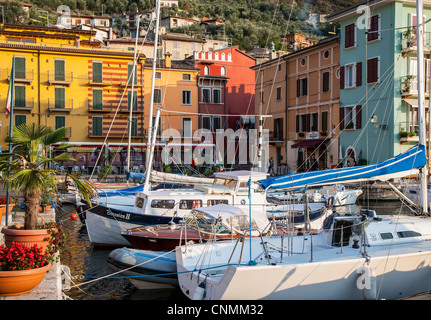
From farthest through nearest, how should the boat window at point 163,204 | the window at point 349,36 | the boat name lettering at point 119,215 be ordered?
the window at point 349,36
the boat window at point 163,204
the boat name lettering at point 119,215

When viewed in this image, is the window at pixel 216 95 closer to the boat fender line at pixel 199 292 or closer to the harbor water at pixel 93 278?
the harbor water at pixel 93 278

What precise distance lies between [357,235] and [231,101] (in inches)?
1745

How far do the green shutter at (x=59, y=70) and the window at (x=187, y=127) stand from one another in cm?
1282

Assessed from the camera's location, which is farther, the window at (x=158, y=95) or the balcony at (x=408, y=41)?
the window at (x=158, y=95)

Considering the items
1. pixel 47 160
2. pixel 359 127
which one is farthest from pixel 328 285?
pixel 359 127

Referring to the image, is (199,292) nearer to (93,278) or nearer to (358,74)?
(93,278)

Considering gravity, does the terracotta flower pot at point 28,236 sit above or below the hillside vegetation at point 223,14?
below

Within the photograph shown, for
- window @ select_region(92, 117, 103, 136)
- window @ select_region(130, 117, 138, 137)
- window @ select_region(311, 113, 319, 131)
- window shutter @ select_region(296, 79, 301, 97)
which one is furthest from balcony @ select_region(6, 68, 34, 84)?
window @ select_region(311, 113, 319, 131)

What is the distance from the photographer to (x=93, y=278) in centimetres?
1552

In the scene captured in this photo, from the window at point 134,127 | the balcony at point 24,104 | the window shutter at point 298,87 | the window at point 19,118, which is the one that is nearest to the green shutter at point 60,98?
the balcony at point 24,104

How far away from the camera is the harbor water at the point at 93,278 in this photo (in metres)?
14.0

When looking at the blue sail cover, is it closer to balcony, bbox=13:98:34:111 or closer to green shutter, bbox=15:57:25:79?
balcony, bbox=13:98:34:111
